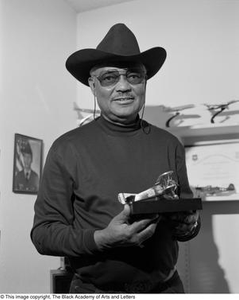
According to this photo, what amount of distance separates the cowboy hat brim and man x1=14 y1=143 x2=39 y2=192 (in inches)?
22.8

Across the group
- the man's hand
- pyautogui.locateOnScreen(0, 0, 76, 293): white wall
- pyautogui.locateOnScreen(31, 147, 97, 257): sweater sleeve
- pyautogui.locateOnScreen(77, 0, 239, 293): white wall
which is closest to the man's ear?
pyautogui.locateOnScreen(31, 147, 97, 257): sweater sleeve

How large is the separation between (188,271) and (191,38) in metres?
1.05

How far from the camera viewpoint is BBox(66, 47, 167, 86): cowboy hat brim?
0.97 m

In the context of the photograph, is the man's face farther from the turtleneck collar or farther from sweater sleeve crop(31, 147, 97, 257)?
sweater sleeve crop(31, 147, 97, 257)

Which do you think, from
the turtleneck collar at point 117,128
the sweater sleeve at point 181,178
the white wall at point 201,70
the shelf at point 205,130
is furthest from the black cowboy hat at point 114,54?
the white wall at point 201,70

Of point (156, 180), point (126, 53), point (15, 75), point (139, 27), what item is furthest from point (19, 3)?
point (156, 180)

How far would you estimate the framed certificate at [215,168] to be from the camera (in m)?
1.61

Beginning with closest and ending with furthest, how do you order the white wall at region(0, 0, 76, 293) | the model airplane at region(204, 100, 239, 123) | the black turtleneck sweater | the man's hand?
the man's hand
the black turtleneck sweater
the white wall at region(0, 0, 76, 293)
the model airplane at region(204, 100, 239, 123)

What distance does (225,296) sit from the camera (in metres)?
0.94

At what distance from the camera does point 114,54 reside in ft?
3.09

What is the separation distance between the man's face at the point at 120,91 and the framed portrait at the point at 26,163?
66 centimetres

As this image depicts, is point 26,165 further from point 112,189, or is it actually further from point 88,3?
point 88,3

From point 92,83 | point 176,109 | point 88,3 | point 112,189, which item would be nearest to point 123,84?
point 92,83

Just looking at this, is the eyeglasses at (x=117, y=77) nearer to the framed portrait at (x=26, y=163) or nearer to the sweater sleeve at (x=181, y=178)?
the sweater sleeve at (x=181, y=178)
